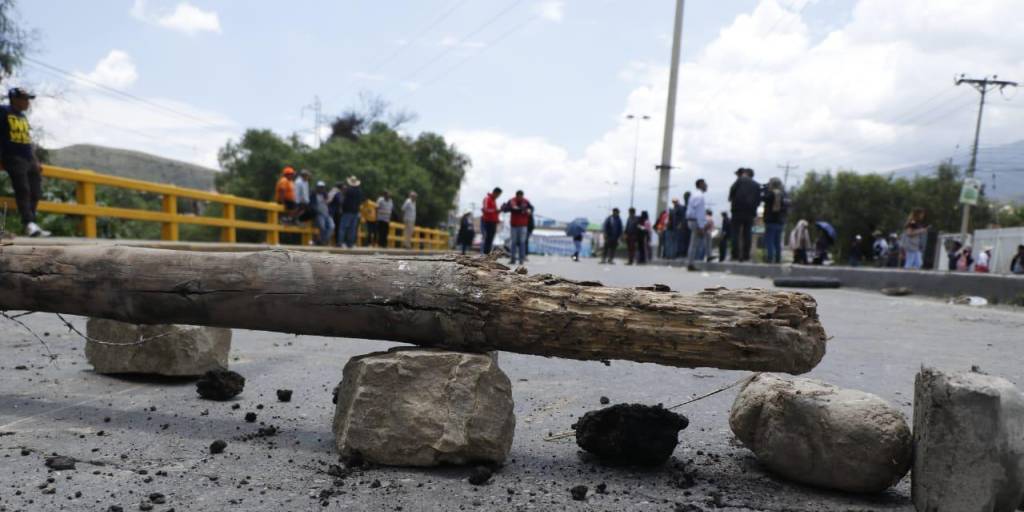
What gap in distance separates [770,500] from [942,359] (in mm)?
3199

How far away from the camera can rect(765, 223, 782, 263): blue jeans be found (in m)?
14.4

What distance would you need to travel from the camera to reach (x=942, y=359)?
4.77 m

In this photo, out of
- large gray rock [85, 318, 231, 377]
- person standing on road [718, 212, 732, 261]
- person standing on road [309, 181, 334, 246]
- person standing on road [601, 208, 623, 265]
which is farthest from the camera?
person standing on road [601, 208, 623, 265]

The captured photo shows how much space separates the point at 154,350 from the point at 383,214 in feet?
49.9

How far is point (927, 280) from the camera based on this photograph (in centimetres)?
1029

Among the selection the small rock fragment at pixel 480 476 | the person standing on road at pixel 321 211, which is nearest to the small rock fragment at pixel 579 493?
the small rock fragment at pixel 480 476

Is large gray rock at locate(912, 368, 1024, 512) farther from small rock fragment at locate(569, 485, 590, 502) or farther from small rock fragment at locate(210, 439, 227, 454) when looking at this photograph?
small rock fragment at locate(210, 439, 227, 454)

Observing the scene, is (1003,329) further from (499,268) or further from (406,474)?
(406,474)

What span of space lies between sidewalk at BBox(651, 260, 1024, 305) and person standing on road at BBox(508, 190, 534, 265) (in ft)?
18.6

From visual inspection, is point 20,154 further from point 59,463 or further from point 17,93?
point 59,463

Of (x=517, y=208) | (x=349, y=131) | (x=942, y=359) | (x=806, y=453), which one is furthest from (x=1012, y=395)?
(x=349, y=131)

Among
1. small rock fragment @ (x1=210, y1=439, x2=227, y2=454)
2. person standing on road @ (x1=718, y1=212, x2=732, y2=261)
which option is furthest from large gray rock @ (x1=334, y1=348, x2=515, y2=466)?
person standing on road @ (x1=718, y1=212, x2=732, y2=261)

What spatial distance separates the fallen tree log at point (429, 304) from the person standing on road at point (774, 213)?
1244 centimetres

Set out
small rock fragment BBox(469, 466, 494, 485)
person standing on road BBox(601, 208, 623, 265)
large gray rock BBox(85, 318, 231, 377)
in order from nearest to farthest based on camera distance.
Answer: small rock fragment BBox(469, 466, 494, 485) < large gray rock BBox(85, 318, 231, 377) < person standing on road BBox(601, 208, 623, 265)
